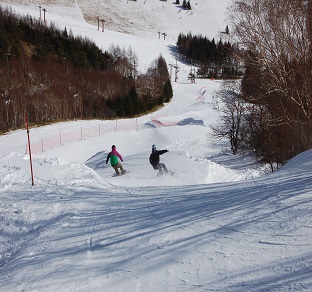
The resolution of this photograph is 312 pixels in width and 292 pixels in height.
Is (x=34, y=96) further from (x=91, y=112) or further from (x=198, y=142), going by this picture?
(x=198, y=142)

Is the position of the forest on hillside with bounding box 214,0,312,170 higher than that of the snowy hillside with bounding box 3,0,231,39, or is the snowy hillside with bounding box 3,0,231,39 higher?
the snowy hillside with bounding box 3,0,231,39

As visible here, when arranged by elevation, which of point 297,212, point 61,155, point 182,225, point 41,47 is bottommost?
point 61,155

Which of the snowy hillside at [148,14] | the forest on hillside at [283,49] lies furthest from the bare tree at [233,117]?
the snowy hillside at [148,14]

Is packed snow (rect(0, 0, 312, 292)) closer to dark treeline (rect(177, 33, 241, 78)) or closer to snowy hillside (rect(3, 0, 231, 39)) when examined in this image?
dark treeline (rect(177, 33, 241, 78))

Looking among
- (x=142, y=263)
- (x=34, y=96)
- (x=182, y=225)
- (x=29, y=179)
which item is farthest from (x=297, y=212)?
(x=34, y=96)

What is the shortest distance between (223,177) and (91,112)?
103 feet

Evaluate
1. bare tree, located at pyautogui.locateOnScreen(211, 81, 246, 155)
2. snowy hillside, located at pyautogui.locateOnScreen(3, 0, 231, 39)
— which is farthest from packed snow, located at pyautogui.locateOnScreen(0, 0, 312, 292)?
snowy hillside, located at pyautogui.locateOnScreen(3, 0, 231, 39)

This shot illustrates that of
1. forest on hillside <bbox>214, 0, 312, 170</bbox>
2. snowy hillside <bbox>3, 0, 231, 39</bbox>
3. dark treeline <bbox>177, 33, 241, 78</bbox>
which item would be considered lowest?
forest on hillside <bbox>214, 0, 312, 170</bbox>

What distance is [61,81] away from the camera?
4300cm

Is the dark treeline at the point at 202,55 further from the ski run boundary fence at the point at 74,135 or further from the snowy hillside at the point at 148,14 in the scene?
the ski run boundary fence at the point at 74,135

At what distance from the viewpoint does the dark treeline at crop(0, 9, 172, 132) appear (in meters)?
35.5

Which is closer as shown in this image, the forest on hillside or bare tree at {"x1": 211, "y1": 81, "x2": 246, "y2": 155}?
the forest on hillside

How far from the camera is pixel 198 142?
28750mm

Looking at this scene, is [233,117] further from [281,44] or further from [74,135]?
[281,44]
